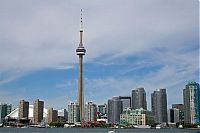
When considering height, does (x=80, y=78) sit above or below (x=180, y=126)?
above

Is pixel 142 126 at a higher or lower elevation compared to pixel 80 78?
lower

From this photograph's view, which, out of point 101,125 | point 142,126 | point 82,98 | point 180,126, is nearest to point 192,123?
point 180,126

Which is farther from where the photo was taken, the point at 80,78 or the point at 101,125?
the point at 80,78

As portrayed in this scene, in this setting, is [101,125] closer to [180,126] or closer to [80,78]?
[80,78]

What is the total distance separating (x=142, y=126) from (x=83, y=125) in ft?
110

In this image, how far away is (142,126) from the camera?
7869 inches

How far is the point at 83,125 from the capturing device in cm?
19250

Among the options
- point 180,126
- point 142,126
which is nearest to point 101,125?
point 142,126

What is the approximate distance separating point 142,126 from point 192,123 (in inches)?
1116

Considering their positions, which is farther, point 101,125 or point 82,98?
point 82,98

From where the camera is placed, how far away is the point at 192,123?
609 ft

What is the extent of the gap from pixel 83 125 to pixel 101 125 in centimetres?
1259

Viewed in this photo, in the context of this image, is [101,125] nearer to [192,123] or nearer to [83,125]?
[83,125]

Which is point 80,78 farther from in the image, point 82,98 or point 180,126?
point 180,126
